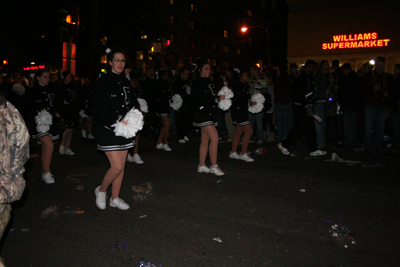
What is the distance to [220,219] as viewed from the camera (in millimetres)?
3959

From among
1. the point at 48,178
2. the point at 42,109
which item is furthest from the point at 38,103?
the point at 48,178

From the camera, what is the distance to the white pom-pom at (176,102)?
28.9ft

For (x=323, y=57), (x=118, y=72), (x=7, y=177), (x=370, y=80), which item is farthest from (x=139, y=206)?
(x=323, y=57)

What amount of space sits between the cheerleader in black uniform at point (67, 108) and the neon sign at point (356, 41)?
1674 cm

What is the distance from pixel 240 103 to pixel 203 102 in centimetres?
125

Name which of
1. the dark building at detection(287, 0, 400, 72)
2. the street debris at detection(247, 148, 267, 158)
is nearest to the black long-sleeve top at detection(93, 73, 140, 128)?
the street debris at detection(247, 148, 267, 158)

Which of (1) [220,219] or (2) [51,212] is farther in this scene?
(2) [51,212]

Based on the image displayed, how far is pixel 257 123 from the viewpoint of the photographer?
31.8 ft

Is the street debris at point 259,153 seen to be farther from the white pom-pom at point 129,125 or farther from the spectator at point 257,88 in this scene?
the white pom-pom at point 129,125

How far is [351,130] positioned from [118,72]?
699cm

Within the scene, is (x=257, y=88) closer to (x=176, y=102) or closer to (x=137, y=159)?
(x=176, y=102)

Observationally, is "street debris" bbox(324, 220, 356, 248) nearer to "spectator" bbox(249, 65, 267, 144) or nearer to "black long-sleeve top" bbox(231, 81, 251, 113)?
"black long-sleeve top" bbox(231, 81, 251, 113)

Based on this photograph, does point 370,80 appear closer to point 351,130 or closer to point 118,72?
point 351,130

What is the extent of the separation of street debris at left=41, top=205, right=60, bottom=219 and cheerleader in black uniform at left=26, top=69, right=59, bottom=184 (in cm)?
145
